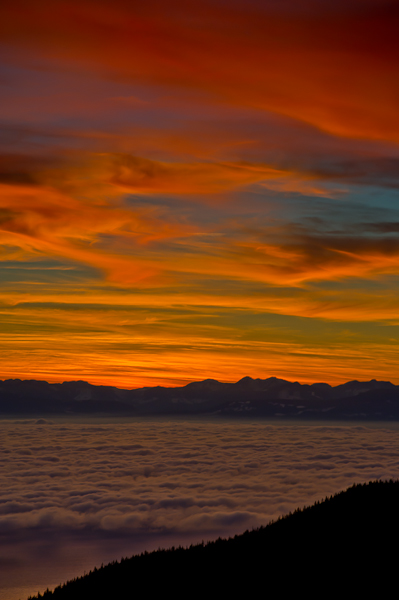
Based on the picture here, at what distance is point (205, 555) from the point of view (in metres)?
74.4

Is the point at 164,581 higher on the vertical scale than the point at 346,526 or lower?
lower

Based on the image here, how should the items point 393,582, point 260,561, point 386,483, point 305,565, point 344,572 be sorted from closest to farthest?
point 393,582
point 344,572
point 305,565
point 260,561
point 386,483

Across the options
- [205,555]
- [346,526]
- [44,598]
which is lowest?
[44,598]

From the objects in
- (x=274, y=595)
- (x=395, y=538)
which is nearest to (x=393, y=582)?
(x=274, y=595)

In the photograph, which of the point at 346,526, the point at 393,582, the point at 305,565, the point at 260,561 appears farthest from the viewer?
the point at 346,526

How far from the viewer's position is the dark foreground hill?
2034 inches

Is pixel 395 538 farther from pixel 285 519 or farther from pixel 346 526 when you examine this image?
pixel 285 519

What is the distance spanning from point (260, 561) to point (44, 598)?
28277 millimetres

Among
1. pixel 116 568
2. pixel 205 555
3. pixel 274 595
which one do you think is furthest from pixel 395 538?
pixel 116 568

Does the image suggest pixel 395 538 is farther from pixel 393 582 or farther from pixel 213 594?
pixel 213 594

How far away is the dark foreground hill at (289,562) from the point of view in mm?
51656

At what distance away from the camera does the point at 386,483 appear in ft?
290

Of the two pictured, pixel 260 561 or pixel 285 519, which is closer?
pixel 260 561

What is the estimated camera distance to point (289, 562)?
63281 millimetres
